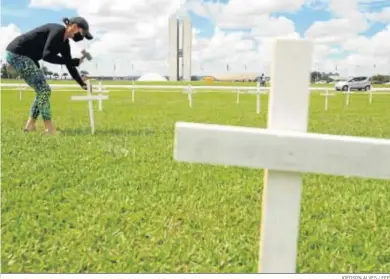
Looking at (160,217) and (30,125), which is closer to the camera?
(160,217)

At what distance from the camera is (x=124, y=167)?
407cm

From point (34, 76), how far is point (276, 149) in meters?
4.79

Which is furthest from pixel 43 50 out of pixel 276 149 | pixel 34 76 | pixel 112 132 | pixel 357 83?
pixel 357 83

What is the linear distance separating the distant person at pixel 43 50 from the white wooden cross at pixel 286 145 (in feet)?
14.3

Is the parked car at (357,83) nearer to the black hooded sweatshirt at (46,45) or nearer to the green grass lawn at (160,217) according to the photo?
the black hooded sweatshirt at (46,45)

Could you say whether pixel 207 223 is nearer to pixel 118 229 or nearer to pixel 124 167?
pixel 118 229

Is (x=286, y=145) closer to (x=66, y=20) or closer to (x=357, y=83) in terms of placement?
(x=66, y=20)

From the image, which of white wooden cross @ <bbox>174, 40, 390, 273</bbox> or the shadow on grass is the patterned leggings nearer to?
the shadow on grass

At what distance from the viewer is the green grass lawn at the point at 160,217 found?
2334 mm

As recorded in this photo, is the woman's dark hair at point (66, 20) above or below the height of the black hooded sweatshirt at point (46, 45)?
above

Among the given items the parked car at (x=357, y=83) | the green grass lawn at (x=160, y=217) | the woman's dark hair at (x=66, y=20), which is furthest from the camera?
the parked car at (x=357, y=83)

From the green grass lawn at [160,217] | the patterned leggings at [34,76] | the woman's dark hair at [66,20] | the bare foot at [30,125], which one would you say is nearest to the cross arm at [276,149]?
the green grass lawn at [160,217]

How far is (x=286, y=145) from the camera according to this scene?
1229 mm

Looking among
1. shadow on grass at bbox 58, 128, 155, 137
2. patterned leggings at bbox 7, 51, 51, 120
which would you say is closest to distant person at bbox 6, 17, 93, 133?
patterned leggings at bbox 7, 51, 51, 120
